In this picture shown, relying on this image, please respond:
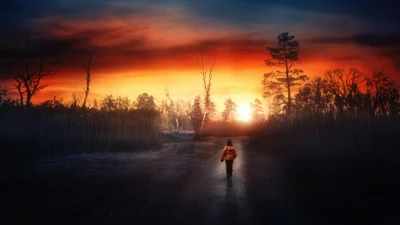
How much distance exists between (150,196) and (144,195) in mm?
253

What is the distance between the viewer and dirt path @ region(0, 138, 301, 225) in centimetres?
795

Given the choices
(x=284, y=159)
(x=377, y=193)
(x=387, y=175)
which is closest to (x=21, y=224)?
(x=377, y=193)

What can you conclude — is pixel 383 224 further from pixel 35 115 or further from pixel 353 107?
pixel 35 115

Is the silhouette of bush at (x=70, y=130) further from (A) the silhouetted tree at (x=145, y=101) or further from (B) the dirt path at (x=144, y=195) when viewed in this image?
(A) the silhouetted tree at (x=145, y=101)

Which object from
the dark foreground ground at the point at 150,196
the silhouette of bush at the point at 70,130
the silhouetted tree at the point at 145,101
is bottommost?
the dark foreground ground at the point at 150,196

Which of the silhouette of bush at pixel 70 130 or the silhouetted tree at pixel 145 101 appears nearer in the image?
the silhouette of bush at pixel 70 130

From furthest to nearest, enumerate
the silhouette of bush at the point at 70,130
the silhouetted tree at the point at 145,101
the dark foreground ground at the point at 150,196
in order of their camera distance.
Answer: the silhouetted tree at the point at 145,101
the silhouette of bush at the point at 70,130
the dark foreground ground at the point at 150,196

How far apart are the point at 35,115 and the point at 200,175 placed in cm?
1410

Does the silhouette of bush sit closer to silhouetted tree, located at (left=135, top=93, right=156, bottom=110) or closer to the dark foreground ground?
the dark foreground ground

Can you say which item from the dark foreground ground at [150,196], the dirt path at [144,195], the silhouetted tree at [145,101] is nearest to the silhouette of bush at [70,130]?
the dark foreground ground at [150,196]

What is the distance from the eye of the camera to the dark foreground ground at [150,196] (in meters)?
7.89

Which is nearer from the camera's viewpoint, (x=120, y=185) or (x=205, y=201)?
(x=205, y=201)

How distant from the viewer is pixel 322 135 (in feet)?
71.6

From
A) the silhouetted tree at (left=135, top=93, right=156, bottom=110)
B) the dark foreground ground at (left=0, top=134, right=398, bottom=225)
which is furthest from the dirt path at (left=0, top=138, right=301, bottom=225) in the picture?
the silhouetted tree at (left=135, top=93, right=156, bottom=110)
